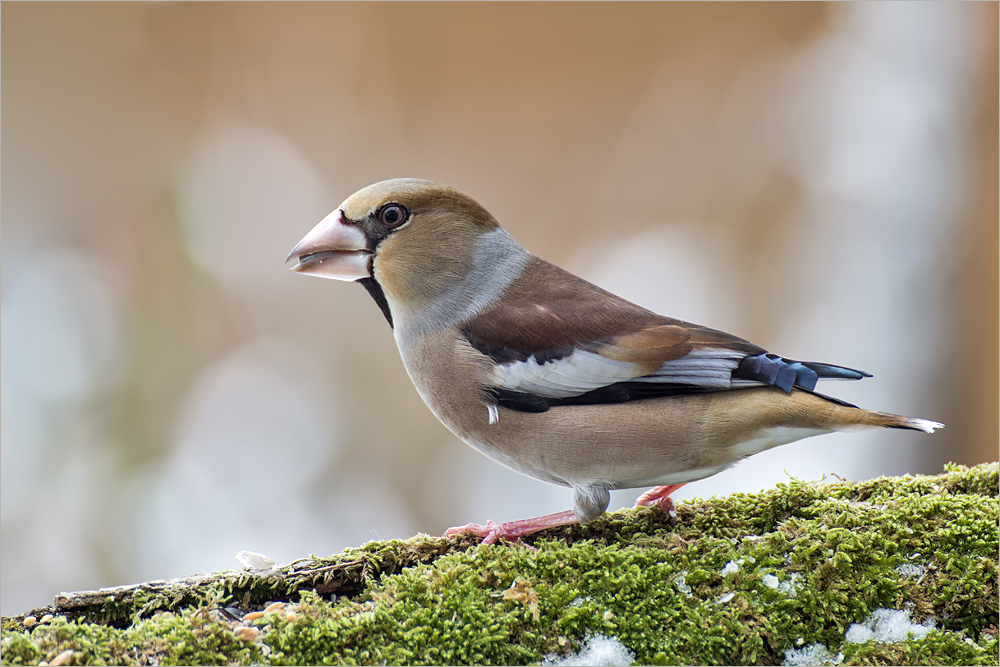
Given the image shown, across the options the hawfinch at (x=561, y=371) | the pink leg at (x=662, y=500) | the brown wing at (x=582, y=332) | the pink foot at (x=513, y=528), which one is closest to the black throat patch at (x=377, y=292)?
the hawfinch at (x=561, y=371)

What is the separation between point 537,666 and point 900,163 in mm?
5491

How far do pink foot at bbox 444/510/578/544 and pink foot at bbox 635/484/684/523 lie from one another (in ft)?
1.18

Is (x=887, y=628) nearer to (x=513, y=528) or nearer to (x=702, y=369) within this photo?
(x=702, y=369)

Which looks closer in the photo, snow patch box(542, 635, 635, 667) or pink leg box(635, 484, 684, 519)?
snow patch box(542, 635, 635, 667)

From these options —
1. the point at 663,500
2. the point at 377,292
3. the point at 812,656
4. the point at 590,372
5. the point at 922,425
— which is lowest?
the point at 812,656

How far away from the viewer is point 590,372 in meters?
2.95

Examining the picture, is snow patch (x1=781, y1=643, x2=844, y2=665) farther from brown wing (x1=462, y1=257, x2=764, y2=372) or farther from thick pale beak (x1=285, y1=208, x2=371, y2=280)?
thick pale beak (x1=285, y1=208, x2=371, y2=280)

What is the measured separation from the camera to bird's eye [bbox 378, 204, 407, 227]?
3.22 metres

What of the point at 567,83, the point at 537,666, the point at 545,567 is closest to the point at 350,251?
the point at 545,567

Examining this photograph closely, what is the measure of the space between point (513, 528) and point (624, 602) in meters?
0.69

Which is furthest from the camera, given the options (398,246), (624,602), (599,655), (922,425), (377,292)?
(377,292)

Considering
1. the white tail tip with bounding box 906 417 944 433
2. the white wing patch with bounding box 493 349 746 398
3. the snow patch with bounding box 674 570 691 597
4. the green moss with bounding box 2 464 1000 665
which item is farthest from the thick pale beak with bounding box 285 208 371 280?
the white tail tip with bounding box 906 417 944 433

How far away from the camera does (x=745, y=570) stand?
2.48 meters

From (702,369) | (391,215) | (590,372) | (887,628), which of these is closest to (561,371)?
(590,372)
